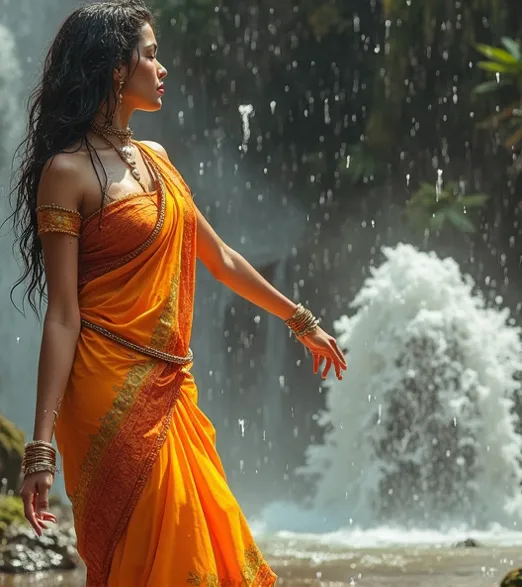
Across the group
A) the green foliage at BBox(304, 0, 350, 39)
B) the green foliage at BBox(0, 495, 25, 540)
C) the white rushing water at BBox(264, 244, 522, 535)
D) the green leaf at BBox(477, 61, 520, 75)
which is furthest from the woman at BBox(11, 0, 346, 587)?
the green foliage at BBox(304, 0, 350, 39)

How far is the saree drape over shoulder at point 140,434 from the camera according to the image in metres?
2.43

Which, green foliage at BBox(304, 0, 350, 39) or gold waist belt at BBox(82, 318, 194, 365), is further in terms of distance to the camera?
green foliage at BBox(304, 0, 350, 39)


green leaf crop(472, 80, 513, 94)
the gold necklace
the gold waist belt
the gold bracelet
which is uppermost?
green leaf crop(472, 80, 513, 94)

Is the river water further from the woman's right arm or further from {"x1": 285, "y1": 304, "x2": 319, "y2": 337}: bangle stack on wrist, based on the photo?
the woman's right arm

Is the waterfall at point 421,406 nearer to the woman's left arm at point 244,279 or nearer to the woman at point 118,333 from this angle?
the woman's left arm at point 244,279

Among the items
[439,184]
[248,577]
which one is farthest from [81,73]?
[439,184]

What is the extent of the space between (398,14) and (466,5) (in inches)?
36.0

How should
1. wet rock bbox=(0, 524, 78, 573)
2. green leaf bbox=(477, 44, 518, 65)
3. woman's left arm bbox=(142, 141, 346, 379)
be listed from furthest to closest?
green leaf bbox=(477, 44, 518, 65)
wet rock bbox=(0, 524, 78, 573)
woman's left arm bbox=(142, 141, 346, 379)

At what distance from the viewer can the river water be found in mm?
7395

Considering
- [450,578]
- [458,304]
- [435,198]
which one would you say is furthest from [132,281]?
[435,198]

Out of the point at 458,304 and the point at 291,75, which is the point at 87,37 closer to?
the point at 458,304

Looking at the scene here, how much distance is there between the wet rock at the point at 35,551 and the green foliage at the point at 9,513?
0.07 metres

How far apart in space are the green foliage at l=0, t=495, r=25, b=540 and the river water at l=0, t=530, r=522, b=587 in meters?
0.64

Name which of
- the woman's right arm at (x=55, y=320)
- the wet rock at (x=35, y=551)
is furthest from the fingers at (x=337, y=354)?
the wet rock at (x=35, y=551)
